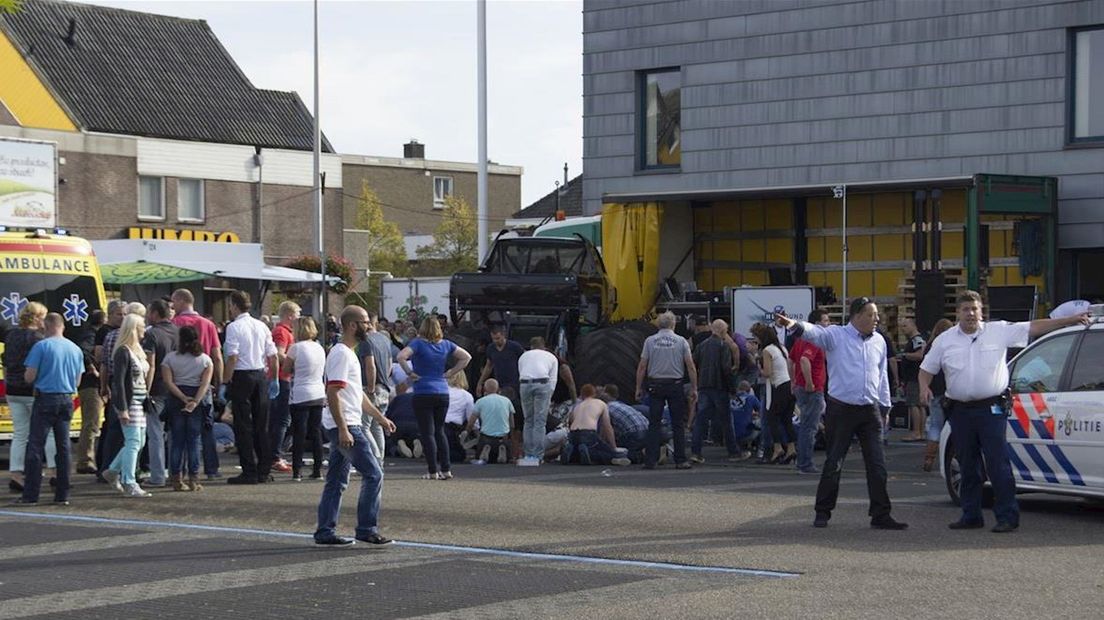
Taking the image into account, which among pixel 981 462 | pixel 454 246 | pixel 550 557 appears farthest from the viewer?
pixel 454 246

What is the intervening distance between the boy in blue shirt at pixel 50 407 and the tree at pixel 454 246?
5464 centimetres

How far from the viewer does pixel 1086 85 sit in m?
25.7

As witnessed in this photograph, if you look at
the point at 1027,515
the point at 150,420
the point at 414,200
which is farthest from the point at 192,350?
the point at 414,200

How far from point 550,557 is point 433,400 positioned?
21.4 ft

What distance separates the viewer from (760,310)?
77.9 ft

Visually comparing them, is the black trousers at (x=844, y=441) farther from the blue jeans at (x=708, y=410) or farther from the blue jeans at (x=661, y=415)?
the blue jeans at (x=708, y=410)

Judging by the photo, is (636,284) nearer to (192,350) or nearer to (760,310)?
(760,310)

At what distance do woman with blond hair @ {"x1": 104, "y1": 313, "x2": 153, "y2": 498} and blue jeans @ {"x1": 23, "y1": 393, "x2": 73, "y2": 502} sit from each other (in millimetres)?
548

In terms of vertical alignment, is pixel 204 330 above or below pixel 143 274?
below

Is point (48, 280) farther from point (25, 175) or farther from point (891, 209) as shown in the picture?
point (25, 175)

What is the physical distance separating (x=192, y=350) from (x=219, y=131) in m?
38.6

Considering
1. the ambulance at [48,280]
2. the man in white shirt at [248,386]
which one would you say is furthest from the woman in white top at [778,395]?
the ambulance at [48,280]

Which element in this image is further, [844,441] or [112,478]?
[112,478]

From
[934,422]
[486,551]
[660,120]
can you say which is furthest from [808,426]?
[660,120]
